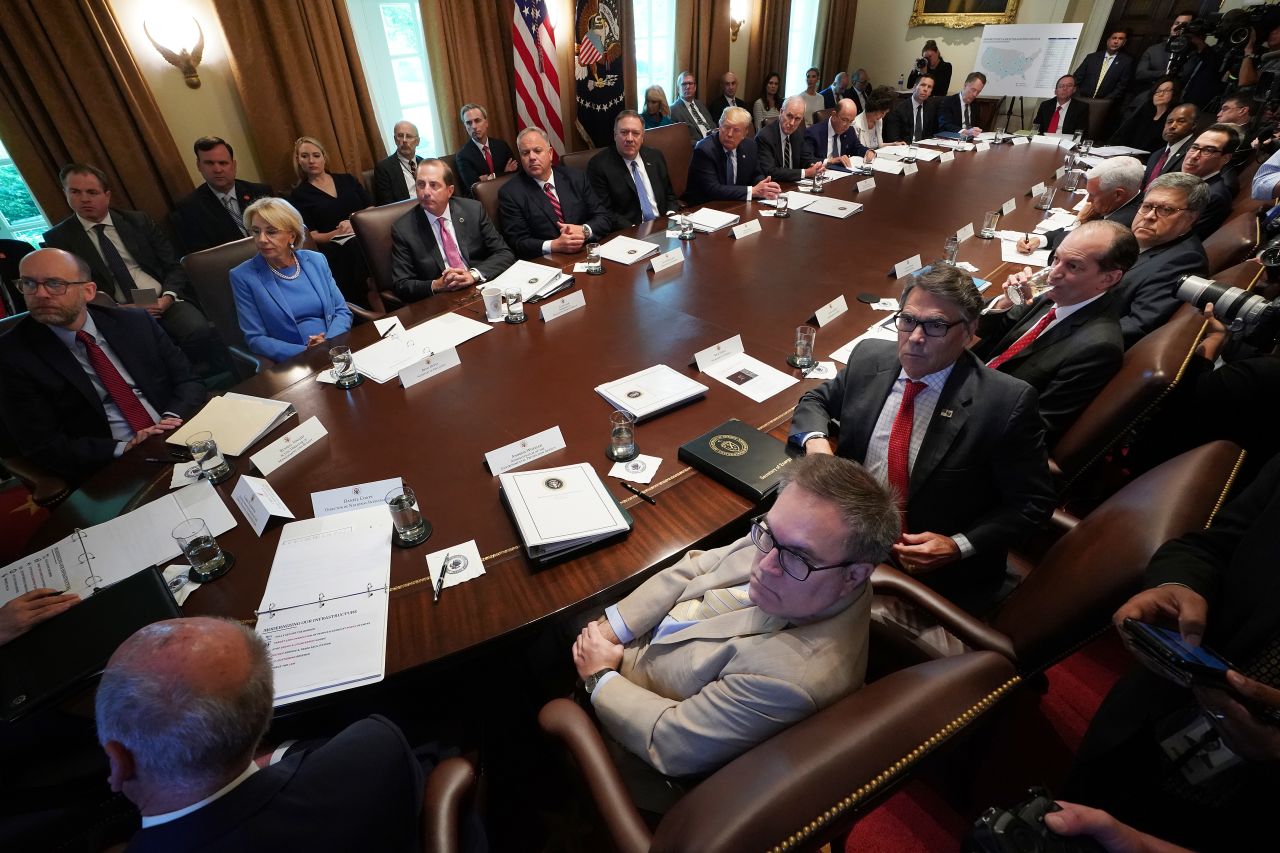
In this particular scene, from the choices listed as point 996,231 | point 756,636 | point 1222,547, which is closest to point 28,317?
point 756,636

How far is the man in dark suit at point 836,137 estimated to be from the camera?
532cm

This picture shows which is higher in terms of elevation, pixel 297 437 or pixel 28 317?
pixel 28 317

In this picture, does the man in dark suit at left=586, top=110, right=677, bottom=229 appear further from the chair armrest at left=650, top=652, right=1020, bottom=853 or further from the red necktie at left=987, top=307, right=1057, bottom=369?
the chair armrest at left=650, top=652, right=1020, bottom=853

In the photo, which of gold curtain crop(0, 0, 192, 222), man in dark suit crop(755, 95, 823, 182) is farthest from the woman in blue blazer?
man in dark suit crop(755, 95, 823, 182)

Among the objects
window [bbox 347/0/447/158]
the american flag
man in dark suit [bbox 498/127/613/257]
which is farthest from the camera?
the american flag

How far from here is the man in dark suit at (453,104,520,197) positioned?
16.4 feet

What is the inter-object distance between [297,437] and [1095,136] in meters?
8.71

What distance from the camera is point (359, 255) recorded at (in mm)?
4195

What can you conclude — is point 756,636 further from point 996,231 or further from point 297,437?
point 996,231

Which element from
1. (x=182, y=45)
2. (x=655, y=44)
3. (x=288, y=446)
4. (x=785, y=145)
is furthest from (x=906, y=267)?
(x=655, y=44)

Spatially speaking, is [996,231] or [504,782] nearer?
[504,782]

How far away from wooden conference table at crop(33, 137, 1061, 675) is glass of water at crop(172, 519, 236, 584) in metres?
0.03

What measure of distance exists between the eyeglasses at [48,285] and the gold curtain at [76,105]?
7.57ft

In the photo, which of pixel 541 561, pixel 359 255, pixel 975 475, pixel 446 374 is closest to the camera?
pixel 541 561
